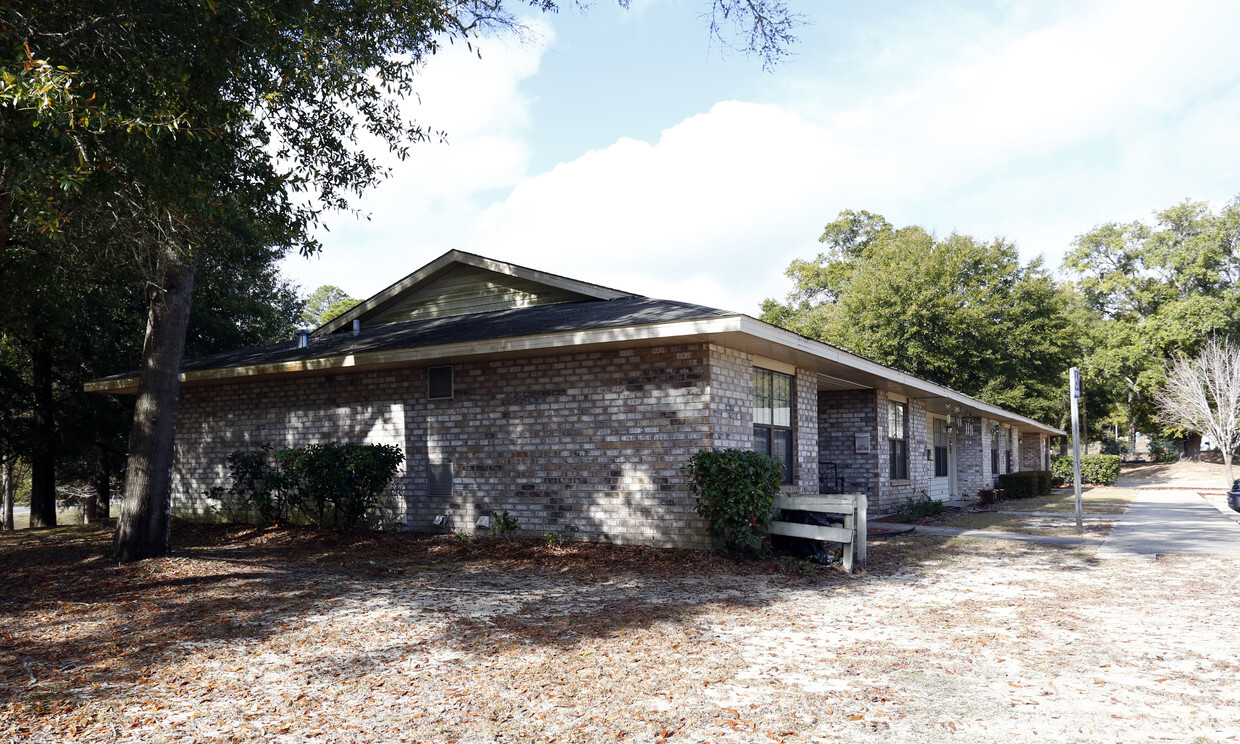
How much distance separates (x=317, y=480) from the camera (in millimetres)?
12117

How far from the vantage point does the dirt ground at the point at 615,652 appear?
165 inches

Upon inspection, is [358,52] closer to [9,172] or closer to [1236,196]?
[9,172]

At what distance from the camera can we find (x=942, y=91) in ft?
39.3

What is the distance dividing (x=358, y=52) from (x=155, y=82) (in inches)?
96.9

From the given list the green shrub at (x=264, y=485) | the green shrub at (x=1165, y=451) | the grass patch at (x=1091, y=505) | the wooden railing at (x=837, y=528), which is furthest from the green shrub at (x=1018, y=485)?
the green shrub at (x=1165, y=451)

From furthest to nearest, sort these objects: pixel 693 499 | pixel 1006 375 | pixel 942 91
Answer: pixel 1006 375 < pixel 942 91 < pixel 693 499

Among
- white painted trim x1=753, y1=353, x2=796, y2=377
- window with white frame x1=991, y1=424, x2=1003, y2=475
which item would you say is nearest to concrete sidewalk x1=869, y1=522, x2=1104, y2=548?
white painted trim x1=753, y1=353, x2=796, y2=377

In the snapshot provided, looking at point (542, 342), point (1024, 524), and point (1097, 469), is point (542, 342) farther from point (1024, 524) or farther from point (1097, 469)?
point (1097, 469)

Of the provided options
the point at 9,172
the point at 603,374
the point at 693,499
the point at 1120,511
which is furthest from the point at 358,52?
the point at 1120,511

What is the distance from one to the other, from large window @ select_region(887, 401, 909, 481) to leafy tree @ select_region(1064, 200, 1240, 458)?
109 ft

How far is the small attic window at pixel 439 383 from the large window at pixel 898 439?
1005cm

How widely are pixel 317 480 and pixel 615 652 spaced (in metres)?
8.11

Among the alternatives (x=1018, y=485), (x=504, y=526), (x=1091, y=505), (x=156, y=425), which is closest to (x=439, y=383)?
(x=504, y=526)

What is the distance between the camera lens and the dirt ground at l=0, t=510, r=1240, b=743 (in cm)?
418
